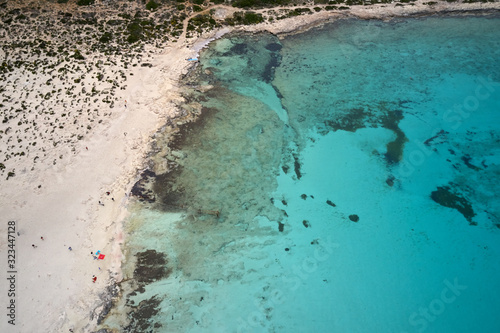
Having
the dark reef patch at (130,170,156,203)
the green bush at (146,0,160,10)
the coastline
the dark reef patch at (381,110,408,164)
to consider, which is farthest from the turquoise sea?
the green bush at (146,0,160,10)

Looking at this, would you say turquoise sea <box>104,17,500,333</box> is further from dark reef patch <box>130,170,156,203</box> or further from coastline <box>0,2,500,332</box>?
coastline <box>0,2,500,332</box>

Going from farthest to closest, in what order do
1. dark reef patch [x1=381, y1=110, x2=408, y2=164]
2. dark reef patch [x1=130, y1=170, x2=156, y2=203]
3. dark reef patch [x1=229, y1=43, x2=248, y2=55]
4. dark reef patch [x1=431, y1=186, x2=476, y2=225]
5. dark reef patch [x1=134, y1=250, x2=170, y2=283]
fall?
dark reef patch [x1=229, y1=43, x2=248, y2=55] < dark reef patch [x1=381, y1=110, x2=408, y2=164] < dark reef patch [x1=431, y1=186, x2=476, y2=225] < dark reef patch [x1=130, y1=170, x2=156, y2=203] < dark reef patch [x1=134, y1=250, x2=170, y2=283]

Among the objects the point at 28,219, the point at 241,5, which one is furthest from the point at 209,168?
the point at 241,5

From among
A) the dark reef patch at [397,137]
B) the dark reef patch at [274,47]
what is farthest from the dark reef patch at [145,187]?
the dark reef patch at [274,47]

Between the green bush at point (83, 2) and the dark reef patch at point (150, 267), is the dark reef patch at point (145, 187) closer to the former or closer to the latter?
the dark reef patch at point (150, 267)

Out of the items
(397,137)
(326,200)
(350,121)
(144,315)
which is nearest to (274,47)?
(350,121)

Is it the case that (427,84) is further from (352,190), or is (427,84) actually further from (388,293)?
(388,293)
